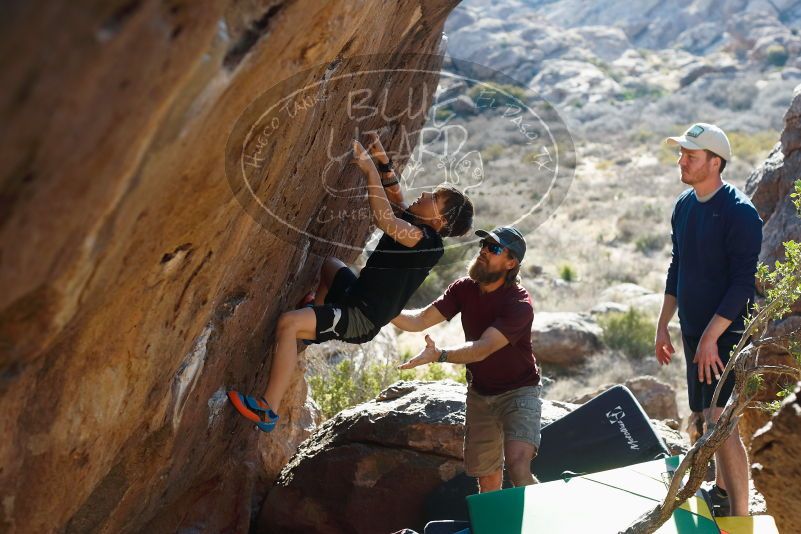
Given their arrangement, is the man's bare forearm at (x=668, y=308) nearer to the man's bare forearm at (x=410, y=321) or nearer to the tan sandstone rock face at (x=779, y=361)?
the tan sandstone rock face at (x=779, y=361)

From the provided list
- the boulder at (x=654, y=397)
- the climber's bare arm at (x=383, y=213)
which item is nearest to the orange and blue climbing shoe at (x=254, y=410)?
the climber's bare arm at (x=383, y=213)

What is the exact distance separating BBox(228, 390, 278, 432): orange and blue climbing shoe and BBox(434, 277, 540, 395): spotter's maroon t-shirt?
1.09 m

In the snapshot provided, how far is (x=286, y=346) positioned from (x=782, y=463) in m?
2.48

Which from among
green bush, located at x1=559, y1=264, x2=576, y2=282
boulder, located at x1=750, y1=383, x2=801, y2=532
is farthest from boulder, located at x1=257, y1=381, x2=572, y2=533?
green bush, located at x1=559, y1=264, x2=576, y2=282

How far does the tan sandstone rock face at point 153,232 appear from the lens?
2.23 metres

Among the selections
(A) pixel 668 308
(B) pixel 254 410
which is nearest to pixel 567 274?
(A) pixel 668 308

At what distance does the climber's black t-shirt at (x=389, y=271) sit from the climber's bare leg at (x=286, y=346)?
27 centimetres

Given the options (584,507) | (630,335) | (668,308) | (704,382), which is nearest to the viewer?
(584,507)

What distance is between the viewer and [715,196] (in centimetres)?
502

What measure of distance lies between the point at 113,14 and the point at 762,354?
5105 millimetres

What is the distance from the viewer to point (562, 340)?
13.1m

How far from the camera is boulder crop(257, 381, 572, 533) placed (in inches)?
242

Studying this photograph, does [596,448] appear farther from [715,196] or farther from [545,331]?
[545,331]

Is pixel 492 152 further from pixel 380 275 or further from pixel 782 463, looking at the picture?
pixel 782 463
